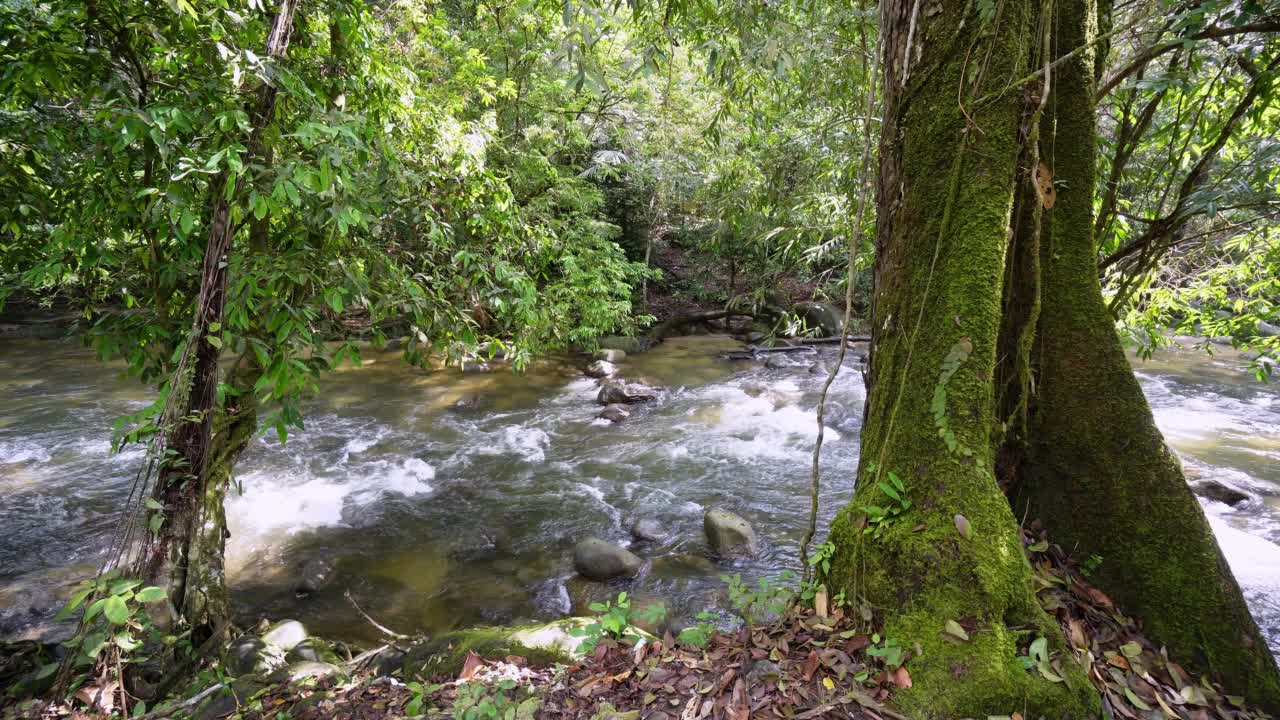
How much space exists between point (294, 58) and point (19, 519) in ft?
19.6

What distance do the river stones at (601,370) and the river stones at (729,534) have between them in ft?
21.3

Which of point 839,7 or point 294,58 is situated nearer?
point 294,58

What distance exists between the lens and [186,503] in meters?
3.37

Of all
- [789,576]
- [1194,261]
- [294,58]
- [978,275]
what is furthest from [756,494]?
[294,58]

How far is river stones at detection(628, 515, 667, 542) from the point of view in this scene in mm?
5938

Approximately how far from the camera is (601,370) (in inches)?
481

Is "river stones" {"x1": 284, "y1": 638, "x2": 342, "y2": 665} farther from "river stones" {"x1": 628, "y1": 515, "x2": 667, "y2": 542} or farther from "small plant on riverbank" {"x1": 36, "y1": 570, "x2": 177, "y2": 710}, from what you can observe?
"river stones" {"x1": 628, "y1": 515, "x2": 667, "y2": 542}

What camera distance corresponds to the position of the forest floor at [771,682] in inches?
77.0

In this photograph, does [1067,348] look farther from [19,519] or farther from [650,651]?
[19,519]

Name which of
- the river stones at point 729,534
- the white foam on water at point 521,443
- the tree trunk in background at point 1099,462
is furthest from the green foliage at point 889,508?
the white foam on water at point 521,443

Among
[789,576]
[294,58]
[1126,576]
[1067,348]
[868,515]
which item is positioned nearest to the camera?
[868,515]

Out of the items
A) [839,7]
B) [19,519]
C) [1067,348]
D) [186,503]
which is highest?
[839,7]

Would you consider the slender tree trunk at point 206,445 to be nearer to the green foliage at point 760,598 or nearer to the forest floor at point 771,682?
the forest floor at point 771,682

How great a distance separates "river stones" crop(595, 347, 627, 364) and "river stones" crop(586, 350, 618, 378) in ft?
1.35
